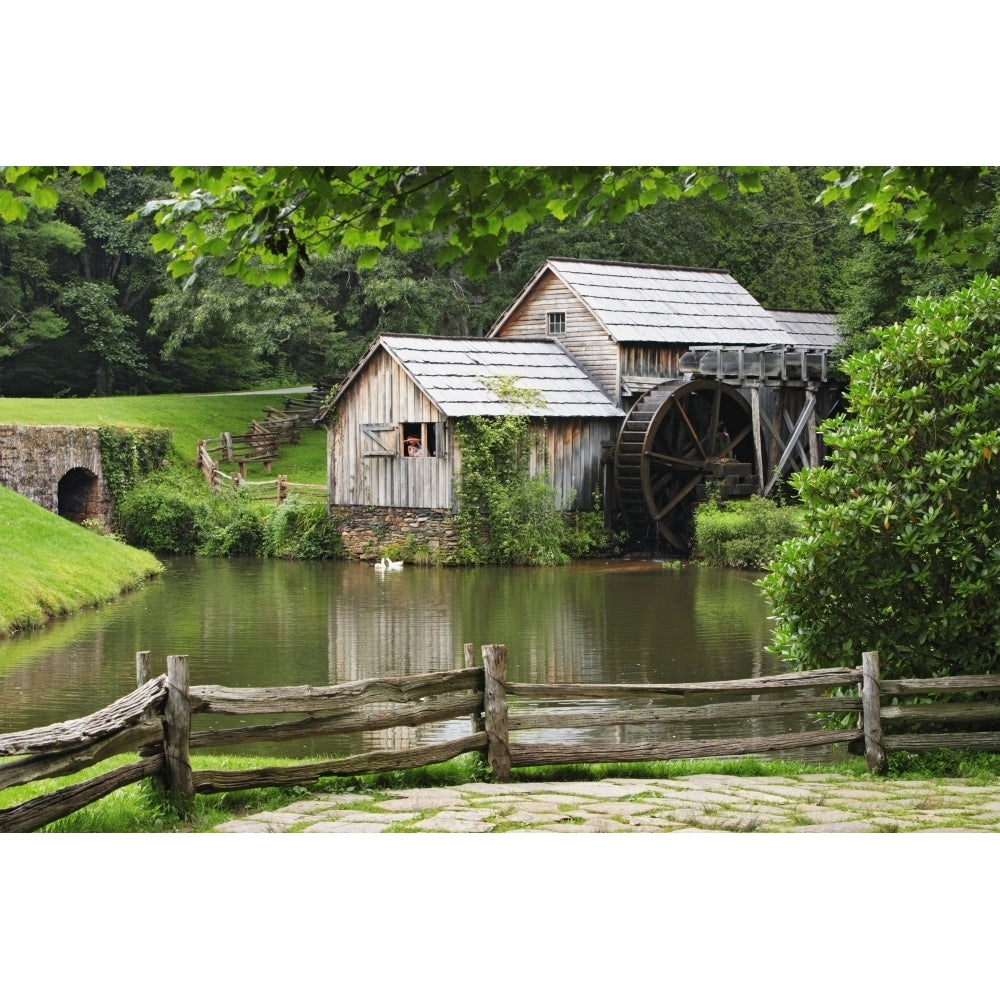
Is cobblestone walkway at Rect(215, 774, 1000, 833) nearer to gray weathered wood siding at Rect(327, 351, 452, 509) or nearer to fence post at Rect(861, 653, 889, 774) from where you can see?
fence post at Rect(861, 653, 889, 774)

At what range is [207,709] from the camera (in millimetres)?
7027

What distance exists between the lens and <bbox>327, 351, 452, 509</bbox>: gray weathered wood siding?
25.3 metres

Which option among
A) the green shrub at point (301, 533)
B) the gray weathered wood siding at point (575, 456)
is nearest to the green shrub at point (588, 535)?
the gray weathered wood siding at point (575, 456)

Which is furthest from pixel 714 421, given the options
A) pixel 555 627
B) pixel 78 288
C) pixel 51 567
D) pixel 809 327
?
pixel 78 288

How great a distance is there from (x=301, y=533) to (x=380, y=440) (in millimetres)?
2229

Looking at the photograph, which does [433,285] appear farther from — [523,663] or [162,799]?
[162,799]

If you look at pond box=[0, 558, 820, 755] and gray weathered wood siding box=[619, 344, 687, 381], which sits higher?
gray weathered wood siding box=[619, 344, 687, 381]

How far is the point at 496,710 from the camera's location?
7.73m

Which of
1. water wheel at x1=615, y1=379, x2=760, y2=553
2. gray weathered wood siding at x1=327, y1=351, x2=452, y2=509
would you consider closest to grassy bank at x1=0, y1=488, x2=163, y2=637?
gray weathered wood siding at x1=327, y1=351, x2=452, y2=509

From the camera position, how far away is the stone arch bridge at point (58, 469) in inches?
1028

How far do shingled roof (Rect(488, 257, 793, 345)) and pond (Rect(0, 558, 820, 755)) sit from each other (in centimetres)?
629

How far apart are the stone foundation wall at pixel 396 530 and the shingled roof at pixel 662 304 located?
5.33 meters

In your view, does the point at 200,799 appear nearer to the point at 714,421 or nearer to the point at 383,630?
the point at 383,630

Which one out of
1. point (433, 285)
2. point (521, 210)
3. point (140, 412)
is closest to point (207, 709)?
point (521, 210)
